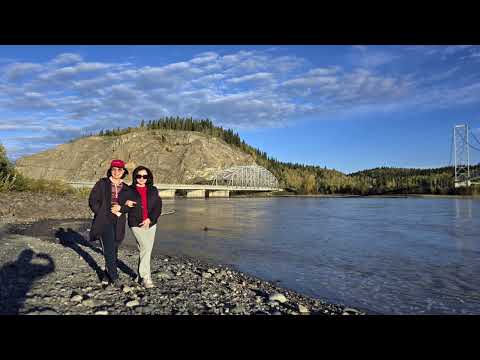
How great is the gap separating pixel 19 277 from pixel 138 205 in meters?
3.26

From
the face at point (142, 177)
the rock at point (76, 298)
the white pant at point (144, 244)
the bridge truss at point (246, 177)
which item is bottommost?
the rock at point (76, 298)

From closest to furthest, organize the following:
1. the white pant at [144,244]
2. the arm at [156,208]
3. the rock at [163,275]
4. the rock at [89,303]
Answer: the rock at [89,303] < the arm at [156,208] < the white pant at [144,244] < the rock at [163,275]

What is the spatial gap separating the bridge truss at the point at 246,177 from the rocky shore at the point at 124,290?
129768 mm

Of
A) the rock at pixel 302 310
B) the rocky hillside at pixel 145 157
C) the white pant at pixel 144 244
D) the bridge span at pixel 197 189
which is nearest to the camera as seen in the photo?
the rock at pixel 302 310

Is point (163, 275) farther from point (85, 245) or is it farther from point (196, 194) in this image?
point (196, 194)

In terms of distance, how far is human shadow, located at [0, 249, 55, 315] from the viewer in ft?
17.7

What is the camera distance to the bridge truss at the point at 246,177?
476 feet

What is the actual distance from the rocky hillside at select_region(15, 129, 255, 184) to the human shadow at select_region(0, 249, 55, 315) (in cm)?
12828

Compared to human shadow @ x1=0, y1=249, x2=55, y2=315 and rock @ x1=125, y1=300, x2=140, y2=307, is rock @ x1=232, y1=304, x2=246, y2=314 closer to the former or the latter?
rock @ x1=125, y1=300, x2=140, y2=307

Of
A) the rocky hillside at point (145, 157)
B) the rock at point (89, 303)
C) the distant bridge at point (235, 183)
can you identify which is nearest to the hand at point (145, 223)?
the rock at point (89, 303)

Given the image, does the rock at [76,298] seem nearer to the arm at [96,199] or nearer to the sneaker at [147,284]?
the sneaker at [147,284]

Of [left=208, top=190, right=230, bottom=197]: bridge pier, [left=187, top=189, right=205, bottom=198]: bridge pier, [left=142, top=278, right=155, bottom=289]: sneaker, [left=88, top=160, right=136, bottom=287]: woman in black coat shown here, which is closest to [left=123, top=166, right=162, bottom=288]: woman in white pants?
[left=88, top=160, right=136, bottom=287]: woman in black coat
